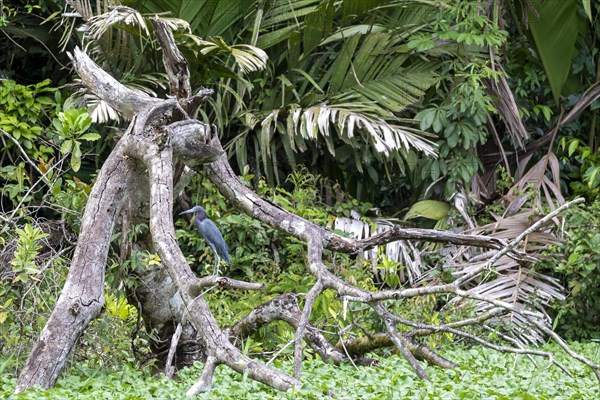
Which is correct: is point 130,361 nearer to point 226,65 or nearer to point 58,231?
point 58,231

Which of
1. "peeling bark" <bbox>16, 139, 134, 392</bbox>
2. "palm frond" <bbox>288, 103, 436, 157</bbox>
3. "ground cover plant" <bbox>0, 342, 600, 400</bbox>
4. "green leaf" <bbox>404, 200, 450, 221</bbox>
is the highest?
"peeling bark" <bbox>16, 139, 134, 392</bbox>

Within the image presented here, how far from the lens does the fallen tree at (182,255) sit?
12.9 feet

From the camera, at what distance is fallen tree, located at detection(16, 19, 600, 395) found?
392cm

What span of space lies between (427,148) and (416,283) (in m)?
1.10

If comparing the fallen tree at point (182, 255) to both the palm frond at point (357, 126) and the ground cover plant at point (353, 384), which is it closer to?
the ground cover plant at point (353, 384)

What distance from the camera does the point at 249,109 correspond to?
332 inches

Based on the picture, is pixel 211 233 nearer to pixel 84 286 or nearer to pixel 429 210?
pixel 84 286

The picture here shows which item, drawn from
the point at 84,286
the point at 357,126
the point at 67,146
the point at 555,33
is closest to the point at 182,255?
the point at 84,286

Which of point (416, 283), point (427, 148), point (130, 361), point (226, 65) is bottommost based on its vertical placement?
point (416, 283)

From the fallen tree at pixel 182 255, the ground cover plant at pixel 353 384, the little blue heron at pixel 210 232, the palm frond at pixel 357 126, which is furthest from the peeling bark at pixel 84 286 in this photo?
the palm frond at pixel 357 126

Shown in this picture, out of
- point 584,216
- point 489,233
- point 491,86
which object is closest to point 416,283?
point 489,233

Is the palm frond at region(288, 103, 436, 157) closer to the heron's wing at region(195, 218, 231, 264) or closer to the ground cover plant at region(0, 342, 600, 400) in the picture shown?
the heron's wing at region(195, 218, 231, 264)

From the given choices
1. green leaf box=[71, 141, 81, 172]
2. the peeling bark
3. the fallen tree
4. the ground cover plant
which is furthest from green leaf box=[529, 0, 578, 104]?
the peeling bark

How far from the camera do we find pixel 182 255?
408 cm
